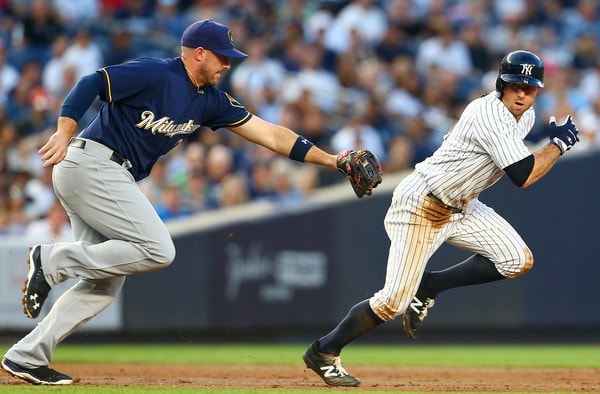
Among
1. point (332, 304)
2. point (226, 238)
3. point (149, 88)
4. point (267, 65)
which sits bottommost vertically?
point (332, 304)

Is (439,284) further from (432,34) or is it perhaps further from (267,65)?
(432,34)

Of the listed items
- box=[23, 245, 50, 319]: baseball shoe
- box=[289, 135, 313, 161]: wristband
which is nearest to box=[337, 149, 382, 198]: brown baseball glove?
box=[289, 135, 313, 161]: wristband

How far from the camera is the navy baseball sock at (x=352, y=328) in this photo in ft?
21.4

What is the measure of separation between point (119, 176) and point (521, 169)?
2.35 metres

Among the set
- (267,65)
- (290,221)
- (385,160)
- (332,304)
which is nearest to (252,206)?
(290,221)

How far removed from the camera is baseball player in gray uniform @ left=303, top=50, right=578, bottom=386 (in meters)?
6.23

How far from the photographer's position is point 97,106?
12539 mm

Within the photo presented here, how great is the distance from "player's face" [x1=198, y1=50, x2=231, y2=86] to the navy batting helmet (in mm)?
1671

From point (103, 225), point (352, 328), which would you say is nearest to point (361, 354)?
point (352, 328)

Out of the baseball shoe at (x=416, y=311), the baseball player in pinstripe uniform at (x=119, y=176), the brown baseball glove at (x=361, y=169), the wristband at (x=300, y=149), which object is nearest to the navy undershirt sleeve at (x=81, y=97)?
the baseball player in pinstripe uniform at (x=119, y=176)

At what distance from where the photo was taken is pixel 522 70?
6281mm

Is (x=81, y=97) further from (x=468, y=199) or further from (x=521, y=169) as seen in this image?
(x=521, y=169)

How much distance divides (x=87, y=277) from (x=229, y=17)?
8483 mm

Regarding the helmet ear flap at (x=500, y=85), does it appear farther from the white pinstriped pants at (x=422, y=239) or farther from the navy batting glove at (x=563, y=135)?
the white pinstriped pants at (x=422, y=239)
